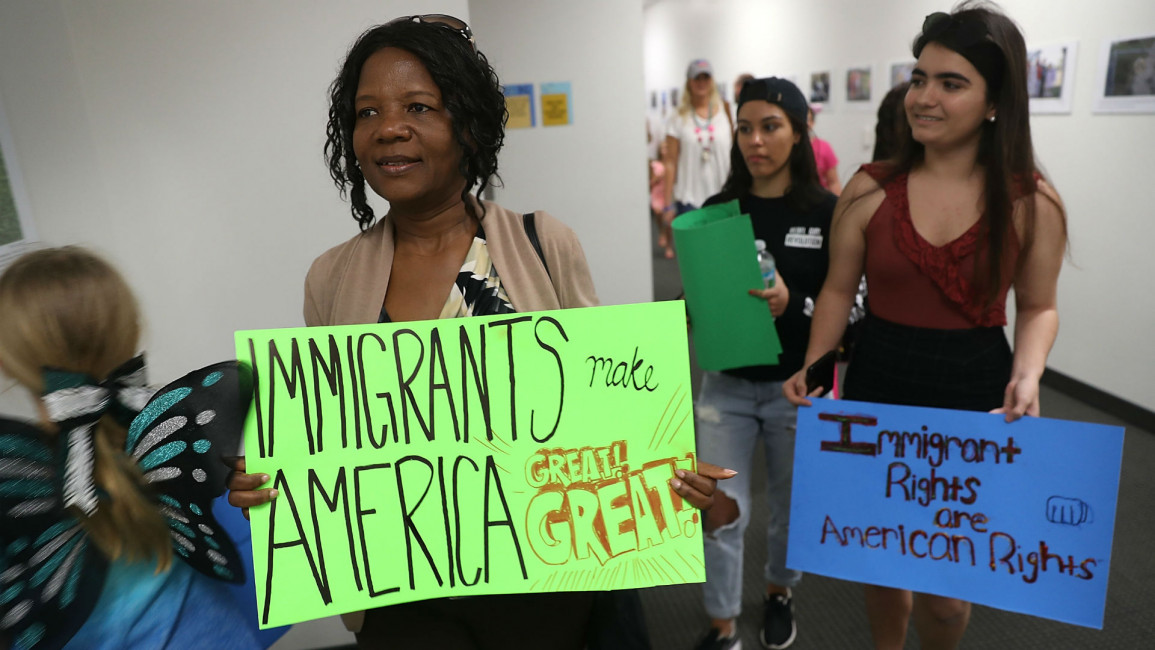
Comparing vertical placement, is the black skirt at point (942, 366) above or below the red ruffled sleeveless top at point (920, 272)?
below

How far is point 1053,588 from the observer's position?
→ 1.40m

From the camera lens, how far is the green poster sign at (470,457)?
1.01m

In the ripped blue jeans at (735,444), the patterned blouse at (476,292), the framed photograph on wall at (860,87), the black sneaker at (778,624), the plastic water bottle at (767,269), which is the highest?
the framed photograph on wall at (860,87)

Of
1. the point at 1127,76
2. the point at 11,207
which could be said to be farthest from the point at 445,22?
the point at 1127,76

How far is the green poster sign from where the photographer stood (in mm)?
1007

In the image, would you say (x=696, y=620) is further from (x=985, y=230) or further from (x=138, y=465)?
(x=138, y=465)

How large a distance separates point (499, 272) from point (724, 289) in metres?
0.86

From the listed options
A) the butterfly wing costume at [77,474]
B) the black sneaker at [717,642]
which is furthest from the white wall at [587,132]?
the butterfly wing costume at [77,474]

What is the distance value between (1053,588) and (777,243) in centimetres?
105

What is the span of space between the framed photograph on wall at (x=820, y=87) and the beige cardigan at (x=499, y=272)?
603 cm

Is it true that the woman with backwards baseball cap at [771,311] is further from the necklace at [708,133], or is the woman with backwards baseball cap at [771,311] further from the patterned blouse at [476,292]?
the necklace at [708,133]

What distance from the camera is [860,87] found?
229 inches

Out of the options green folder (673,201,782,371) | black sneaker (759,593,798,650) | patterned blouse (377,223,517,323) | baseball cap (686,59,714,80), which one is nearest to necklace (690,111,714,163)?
baseball cap (686,59,714,80)

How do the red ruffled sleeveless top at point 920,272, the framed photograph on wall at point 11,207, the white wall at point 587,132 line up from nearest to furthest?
the red ruffled sleeveless top at point 920,272
the framed photograph on wall at point 11,207
the white wall at point 587,132
